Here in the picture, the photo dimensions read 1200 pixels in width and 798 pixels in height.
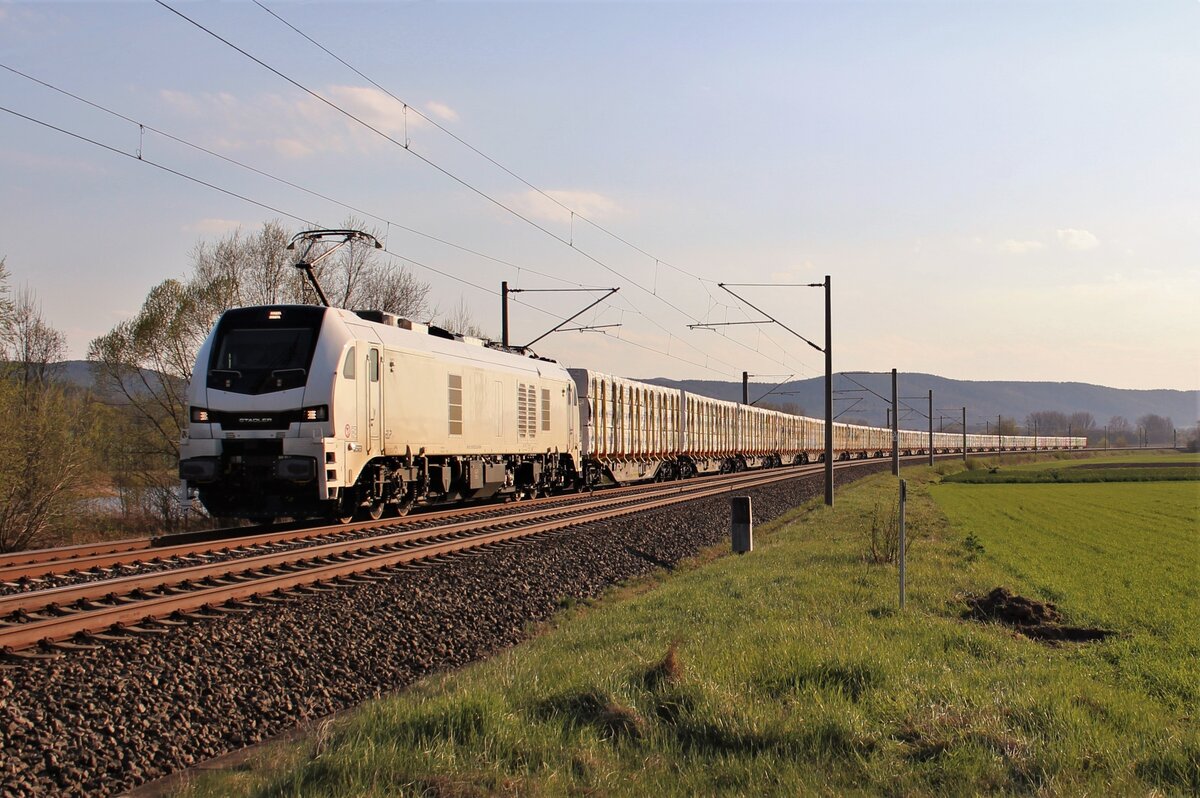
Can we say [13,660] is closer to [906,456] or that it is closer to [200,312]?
[200,312]

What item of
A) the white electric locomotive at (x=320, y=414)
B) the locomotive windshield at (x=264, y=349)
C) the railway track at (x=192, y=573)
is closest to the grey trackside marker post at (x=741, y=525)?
the railway track at (x=192, y=573)

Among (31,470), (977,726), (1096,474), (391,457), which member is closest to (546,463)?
(391,457)

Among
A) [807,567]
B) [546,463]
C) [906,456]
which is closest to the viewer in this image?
[807,567]

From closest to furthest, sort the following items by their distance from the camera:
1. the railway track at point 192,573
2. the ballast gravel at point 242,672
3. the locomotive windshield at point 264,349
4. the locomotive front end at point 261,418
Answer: the ballast gravel at point 242,672 → the railway track at point 192,573 → the locomotive front end at point 261,418 → the locomotive windshield at point 264,349

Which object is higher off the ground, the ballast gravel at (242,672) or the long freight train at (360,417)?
the long freight train at (360,417)

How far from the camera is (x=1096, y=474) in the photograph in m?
66.6

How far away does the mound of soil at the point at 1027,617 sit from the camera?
32.2 feet

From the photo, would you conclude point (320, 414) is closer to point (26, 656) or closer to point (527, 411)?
point (26, 656)

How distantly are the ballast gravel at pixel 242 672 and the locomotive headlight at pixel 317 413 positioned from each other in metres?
3.55

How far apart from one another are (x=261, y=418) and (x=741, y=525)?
8499mm

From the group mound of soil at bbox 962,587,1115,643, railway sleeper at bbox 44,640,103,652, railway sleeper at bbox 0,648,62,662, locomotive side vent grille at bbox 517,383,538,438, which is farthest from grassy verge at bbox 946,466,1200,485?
railway sleeper at bbox 0,648,62,662

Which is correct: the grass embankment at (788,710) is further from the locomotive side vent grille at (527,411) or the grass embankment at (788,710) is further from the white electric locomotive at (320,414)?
the locomotive side vent grille at (527,411)

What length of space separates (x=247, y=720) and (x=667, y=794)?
3.58m

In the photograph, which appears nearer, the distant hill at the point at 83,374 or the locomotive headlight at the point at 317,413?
the locomotive headlight at the point at 317,413
